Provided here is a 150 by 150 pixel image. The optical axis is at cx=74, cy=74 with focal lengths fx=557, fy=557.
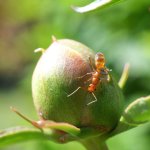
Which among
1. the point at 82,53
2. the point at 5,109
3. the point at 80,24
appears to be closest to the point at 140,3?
the point at 80,24

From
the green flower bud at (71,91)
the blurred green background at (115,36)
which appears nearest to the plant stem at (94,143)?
the green flower bud at (71,91)

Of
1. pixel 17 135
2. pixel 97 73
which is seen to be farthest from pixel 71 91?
pixel 17 135

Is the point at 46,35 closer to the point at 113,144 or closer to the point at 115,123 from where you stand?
the point at 113,144

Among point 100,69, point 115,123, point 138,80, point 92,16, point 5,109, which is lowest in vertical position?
point 5,109

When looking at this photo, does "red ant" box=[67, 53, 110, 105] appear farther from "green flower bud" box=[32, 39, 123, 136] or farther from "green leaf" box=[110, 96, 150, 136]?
"green leaf" box=[110, 96, 150, 136]

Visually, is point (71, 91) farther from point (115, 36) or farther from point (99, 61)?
point (115, 36)

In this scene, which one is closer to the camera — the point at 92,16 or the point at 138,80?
the point at 138,80
